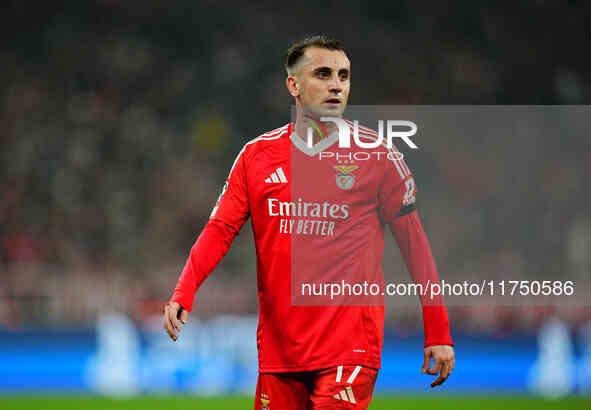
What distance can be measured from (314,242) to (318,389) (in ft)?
2.07

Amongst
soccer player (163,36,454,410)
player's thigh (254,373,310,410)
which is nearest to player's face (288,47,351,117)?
soccer player (163,36,454,410)

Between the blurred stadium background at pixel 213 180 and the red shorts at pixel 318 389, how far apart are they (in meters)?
1.03

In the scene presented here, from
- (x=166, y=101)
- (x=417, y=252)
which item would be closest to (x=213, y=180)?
(x=166, y=101)

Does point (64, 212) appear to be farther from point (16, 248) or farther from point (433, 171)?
point (433, 171)

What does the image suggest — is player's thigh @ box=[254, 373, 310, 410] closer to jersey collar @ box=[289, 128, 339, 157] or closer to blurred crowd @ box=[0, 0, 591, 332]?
jersey collar @ box=[289, 128, 339, 157]

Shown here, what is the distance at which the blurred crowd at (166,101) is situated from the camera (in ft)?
36.0

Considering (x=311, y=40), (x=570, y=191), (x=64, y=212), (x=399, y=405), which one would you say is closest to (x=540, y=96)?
(x=399, y=405)

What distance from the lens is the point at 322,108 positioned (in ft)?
13.4

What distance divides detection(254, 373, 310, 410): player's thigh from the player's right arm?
476 millimetres

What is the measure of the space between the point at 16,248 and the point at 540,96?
689 centimetres

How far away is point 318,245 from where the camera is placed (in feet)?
13.1

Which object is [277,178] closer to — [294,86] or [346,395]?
[294,86]

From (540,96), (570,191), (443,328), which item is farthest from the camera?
(540,96)

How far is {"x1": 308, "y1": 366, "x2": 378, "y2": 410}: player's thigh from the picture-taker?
12.5ft
